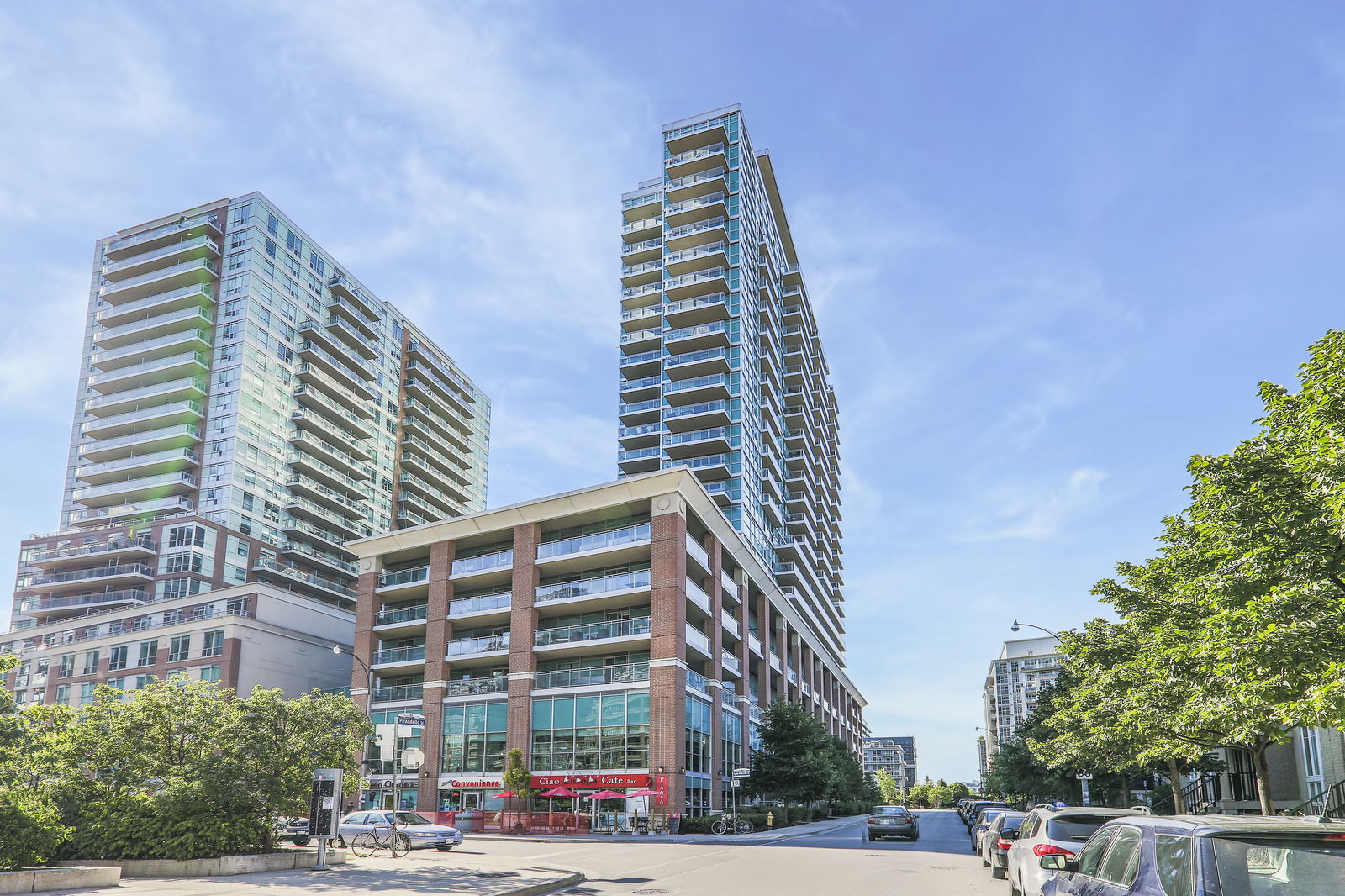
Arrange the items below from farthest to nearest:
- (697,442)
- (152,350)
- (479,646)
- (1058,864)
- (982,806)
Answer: (152,350), (697,442), (479,646), (982,806), (1058,864)

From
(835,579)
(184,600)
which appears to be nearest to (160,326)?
(184,600)

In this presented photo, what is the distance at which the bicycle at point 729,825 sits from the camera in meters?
43.8

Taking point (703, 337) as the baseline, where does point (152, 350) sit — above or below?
above

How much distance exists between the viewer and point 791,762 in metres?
56.5

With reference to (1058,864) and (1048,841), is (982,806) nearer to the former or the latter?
(1048,841)

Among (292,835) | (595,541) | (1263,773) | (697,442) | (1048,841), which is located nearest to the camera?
(1048,841)

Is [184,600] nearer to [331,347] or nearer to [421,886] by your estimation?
[331,347]

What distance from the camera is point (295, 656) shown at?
73688mm

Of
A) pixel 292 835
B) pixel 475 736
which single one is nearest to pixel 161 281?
pixel 475 736

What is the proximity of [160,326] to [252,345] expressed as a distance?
987cm

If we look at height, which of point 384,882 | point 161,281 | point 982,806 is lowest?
point 982,806

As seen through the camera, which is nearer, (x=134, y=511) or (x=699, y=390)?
(x=699, y=390)

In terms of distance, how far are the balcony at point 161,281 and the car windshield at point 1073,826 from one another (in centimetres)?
9409

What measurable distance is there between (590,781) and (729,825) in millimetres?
7923
